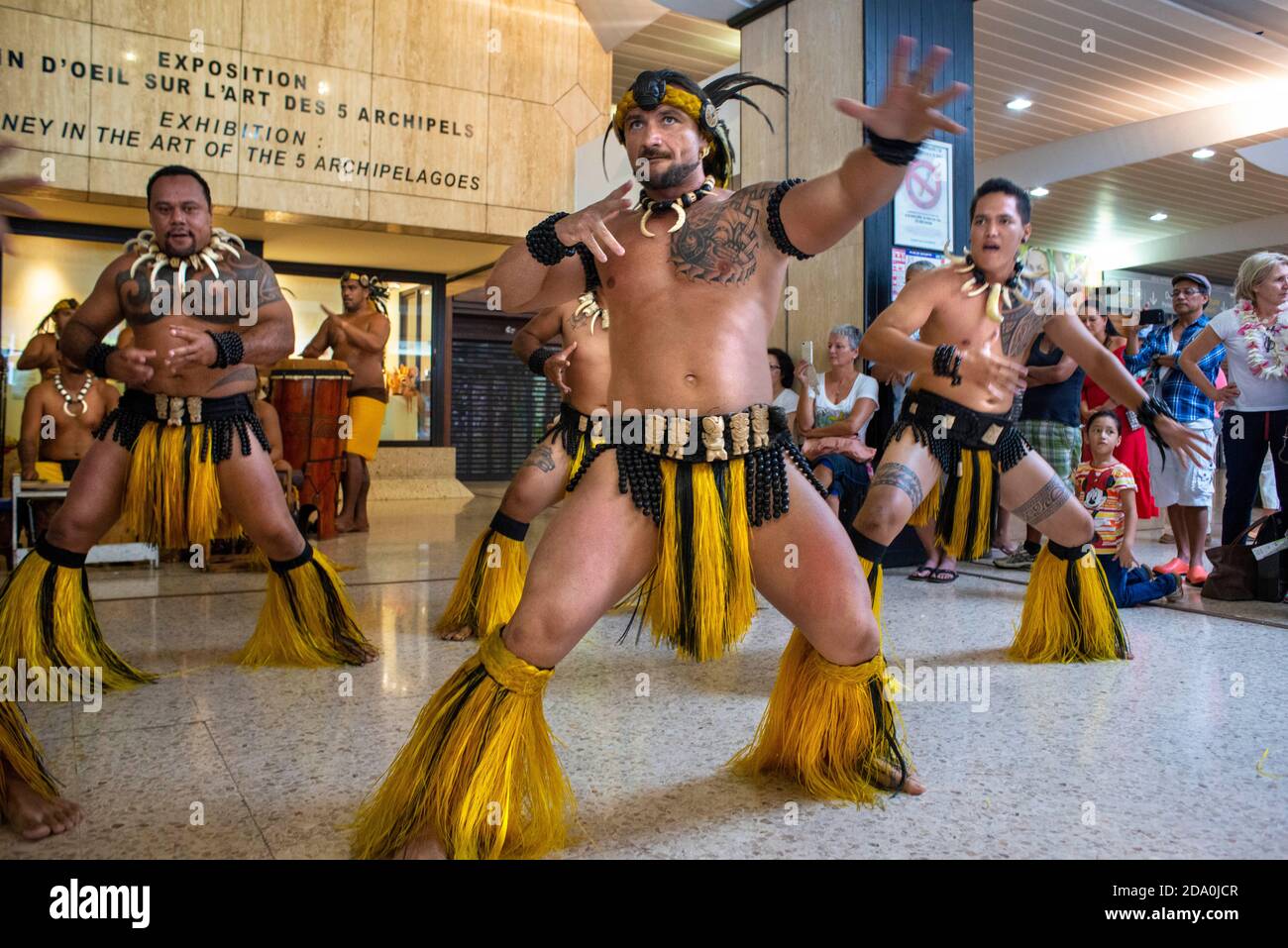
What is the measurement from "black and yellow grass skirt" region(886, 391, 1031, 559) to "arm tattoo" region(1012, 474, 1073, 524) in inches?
4.8

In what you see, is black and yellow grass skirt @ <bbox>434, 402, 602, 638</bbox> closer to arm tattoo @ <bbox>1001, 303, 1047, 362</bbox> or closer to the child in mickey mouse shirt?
arm tattoo @ <bbox>1001, 303, 1047, 362</bbox>

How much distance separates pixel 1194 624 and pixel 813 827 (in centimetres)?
302

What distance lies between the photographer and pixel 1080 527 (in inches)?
138

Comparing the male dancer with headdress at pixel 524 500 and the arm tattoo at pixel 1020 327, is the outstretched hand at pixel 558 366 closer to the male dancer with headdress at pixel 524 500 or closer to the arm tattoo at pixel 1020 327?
the male dancer with headdress at pixel 524 500

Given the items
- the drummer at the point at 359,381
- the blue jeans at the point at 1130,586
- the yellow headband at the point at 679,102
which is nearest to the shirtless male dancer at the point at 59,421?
the drummer at the point at 359,381

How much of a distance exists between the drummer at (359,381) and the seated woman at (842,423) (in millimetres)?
3639

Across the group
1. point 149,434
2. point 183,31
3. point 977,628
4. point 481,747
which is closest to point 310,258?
point 183,31

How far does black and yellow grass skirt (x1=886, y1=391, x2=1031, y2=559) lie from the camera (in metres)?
3.53

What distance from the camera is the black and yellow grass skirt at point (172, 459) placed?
10.5ft

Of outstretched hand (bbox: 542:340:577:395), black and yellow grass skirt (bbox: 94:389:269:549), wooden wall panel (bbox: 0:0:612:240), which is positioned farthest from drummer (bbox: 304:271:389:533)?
black and yellow grass skirt (bbox: 94:389:269:549)

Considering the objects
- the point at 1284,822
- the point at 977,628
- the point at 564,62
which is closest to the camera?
the point at 1284,822

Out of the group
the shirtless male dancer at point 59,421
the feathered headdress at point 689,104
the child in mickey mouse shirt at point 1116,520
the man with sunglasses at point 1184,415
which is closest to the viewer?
the feathered headdress at point 689,104

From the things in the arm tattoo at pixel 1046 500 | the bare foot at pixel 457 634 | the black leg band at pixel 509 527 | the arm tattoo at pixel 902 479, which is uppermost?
the arm tattoo at pixel 902 479
